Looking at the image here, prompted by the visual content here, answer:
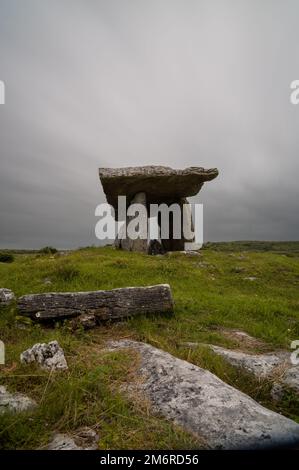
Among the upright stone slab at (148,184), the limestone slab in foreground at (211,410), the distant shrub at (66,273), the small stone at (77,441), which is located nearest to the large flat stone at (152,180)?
the upright stone slab at (148,184)

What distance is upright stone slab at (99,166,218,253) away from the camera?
66.8ft

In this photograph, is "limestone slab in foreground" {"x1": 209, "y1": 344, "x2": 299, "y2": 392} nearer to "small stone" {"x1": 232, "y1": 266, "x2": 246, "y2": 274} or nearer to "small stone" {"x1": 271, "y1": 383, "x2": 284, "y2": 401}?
"small stone" {"x1": 271, "y1": 383, "x2": 284, "y2": 401}

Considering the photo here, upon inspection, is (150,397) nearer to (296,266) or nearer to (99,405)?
(99,405)

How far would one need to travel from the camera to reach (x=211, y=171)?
69.3 feet

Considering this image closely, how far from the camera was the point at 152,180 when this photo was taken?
21203 millimetres

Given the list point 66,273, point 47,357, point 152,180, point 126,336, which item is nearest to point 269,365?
point 126,336

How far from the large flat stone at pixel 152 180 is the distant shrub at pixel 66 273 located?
29.2 ft

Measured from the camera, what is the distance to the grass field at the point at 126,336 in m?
3.24

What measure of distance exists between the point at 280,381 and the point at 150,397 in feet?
6.37

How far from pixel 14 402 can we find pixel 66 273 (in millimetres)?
8805

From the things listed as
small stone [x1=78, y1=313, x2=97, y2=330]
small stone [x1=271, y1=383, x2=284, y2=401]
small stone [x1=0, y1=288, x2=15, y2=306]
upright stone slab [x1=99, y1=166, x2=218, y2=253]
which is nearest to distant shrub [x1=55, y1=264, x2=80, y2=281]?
small stone [x1=0, y1=288, x2=15, y2=306]

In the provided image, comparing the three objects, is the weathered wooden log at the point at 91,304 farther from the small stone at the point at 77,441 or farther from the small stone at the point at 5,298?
the small stone at the point at 77,441

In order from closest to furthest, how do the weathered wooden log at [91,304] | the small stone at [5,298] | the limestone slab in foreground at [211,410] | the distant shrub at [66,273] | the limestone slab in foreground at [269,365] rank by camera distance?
the limestone slab in foreground at [211,410], the limestone slab in foreground at [269,365], the weathered wooden log at [91,304], the small stone at [5,298], the distant shrub at [66,273]

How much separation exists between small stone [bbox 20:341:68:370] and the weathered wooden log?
6.22 ft
